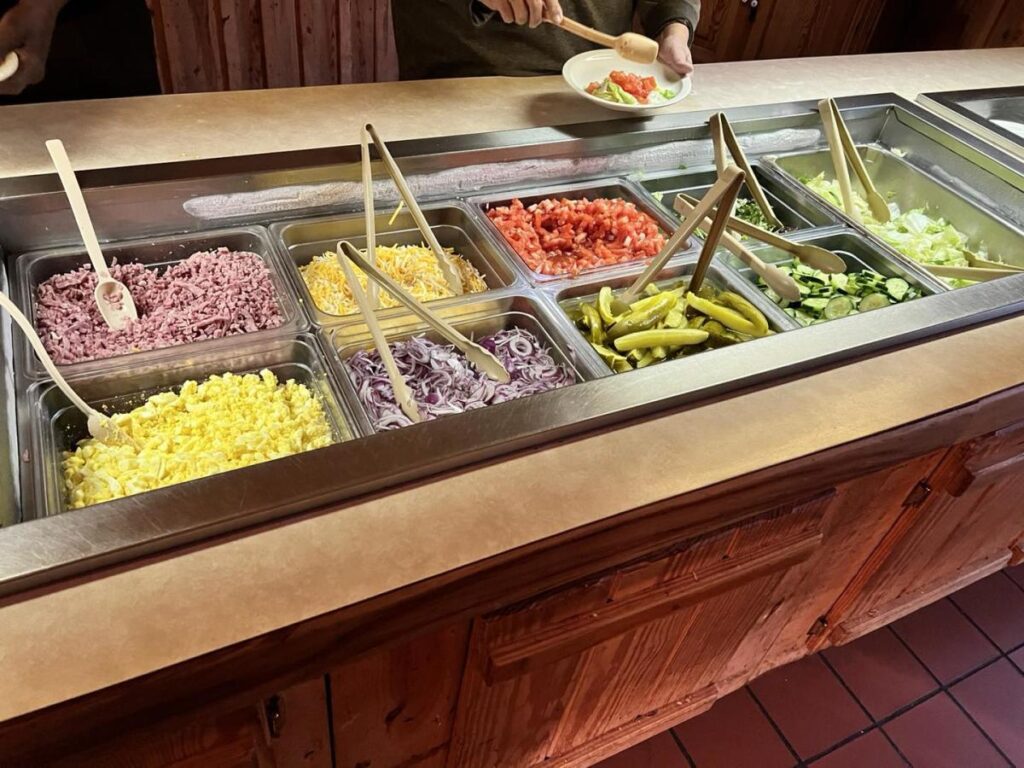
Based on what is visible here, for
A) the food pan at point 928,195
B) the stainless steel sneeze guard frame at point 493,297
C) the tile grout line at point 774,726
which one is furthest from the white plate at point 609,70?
the tile grout line at point 774,726

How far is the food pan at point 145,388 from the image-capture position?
1169 millimetres

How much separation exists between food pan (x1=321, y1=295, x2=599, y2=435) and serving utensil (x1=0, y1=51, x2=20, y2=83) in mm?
767

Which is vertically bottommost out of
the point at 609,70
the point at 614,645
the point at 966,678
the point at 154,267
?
the point at 966,678

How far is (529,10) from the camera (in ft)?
5.83

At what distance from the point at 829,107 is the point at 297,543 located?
6.31ft

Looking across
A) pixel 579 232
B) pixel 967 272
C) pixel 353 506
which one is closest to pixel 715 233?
pixel 579 232

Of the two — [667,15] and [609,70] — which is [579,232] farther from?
[667,15]

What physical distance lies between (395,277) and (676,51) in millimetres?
1102

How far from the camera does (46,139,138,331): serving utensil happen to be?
4.36 ft

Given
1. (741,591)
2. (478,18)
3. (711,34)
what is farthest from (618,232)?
(711,34)

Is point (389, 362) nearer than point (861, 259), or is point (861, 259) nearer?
point (389, 362)

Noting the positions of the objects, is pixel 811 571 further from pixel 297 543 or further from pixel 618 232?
pixel 297 543

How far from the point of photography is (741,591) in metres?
1.55

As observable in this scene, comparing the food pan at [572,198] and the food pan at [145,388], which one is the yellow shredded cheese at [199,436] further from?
the food pan at [572,198]
